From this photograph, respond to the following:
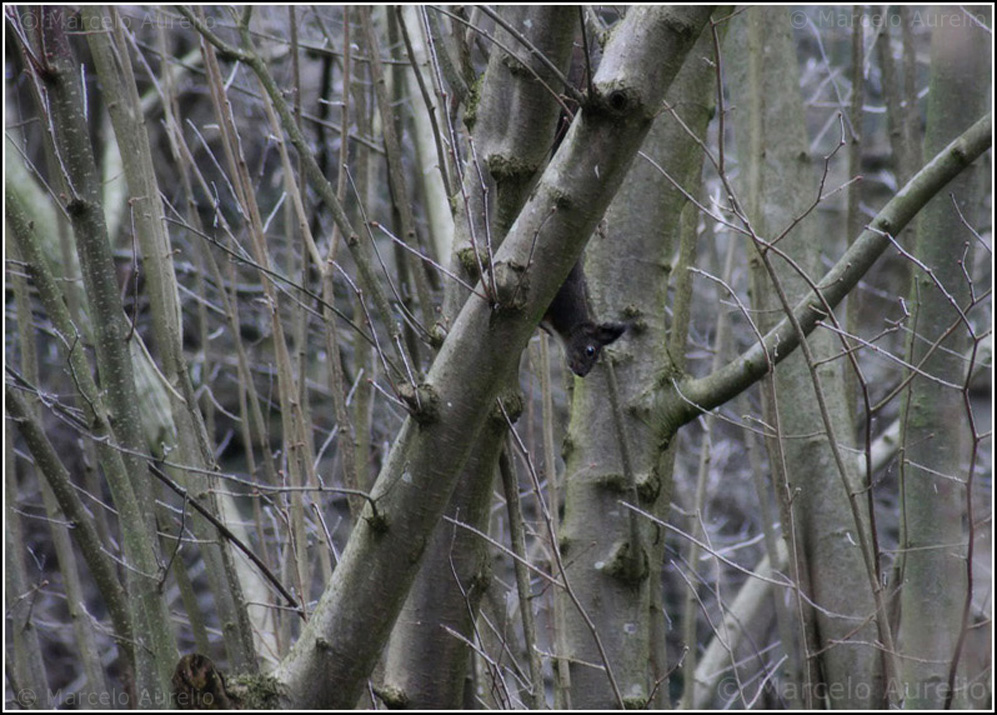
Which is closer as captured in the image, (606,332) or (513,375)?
(513,375)

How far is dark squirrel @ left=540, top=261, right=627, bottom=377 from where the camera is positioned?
1789 millimetres

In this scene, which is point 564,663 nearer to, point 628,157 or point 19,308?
point 628,157

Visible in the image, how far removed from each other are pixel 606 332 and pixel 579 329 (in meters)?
0.06

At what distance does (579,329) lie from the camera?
1812 millimetres

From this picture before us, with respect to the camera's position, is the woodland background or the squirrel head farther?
the squirrel head

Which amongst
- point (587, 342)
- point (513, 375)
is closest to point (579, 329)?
point (587, 342)

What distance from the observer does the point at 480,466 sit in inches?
55.7

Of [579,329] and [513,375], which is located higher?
[579,329]

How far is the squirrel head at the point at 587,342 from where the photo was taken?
1.78 m

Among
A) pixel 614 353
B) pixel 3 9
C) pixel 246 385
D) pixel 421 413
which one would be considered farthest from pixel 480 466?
pixel 3 9

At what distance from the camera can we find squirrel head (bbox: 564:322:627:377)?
5.85ft

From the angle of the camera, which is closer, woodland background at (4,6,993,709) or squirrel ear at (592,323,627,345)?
woodland background at (4,6,993,709)

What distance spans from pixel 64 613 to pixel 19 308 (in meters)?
3.36

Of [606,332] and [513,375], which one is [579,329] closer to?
[606,332]
